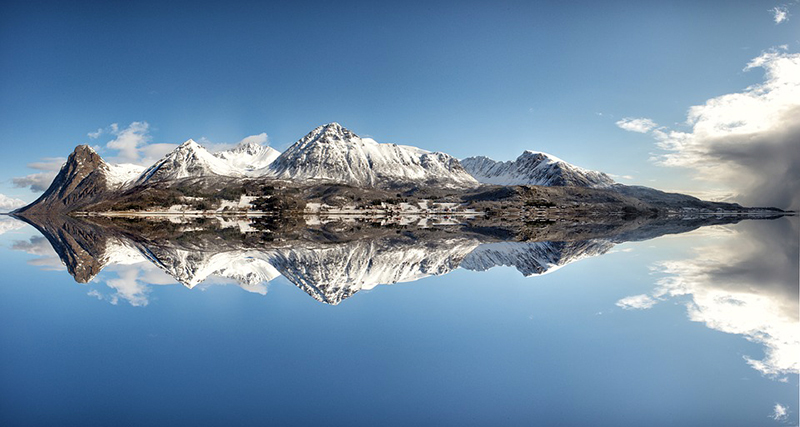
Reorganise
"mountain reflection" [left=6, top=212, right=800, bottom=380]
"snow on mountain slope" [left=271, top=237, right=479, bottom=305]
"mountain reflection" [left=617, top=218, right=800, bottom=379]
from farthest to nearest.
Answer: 1. "snow on mountain slope" [left=271, top=237, right=479, bottom=305]
2. "mountain reflection" [left=6, top=212, right=800, bottom=380]
3. "mountain reflection" [left=617, top=218, right=800, bottom=379]

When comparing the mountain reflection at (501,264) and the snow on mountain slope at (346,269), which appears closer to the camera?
the mountain reflection at (501,264)

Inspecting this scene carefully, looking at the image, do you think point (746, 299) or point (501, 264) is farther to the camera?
point (501, 264)

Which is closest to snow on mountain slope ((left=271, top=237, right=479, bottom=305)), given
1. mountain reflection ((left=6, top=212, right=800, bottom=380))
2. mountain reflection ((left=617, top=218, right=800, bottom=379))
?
mountain reflection ((left=6, top=212, right=800, bottom=380))

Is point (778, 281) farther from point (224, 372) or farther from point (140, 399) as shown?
point (140, 399)

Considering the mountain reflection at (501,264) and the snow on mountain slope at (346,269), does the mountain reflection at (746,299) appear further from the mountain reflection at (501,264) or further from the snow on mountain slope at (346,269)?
the snow on mountain slope at (346,269)

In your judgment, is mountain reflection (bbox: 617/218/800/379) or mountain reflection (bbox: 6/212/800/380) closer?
mountain reflection (bbox: 617/218/800/379)

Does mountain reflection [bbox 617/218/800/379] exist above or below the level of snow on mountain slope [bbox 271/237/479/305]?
below

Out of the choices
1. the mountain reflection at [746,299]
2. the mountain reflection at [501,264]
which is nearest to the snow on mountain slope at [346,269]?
the mountain reflection at [501,264]

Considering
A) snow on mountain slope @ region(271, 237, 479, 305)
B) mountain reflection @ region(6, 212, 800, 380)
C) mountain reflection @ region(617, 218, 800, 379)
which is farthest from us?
snow on mountain slope @ region(271, 237, 479, 305)

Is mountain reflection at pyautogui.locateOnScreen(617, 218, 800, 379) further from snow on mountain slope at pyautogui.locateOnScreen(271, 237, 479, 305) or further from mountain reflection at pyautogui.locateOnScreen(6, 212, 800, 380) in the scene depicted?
snow on mountain slope at pyautogui.locateOnScreen(271, 237, 479, 305)

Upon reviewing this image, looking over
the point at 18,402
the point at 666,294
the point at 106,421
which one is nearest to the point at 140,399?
the point at 106,421

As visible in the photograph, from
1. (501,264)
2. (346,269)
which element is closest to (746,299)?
(501,264)

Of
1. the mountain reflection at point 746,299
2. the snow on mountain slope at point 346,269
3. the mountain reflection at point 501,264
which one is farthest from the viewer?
the snow on mountain slope at point 346,269

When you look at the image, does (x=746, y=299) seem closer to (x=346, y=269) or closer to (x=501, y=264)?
(x=501, y=264)
